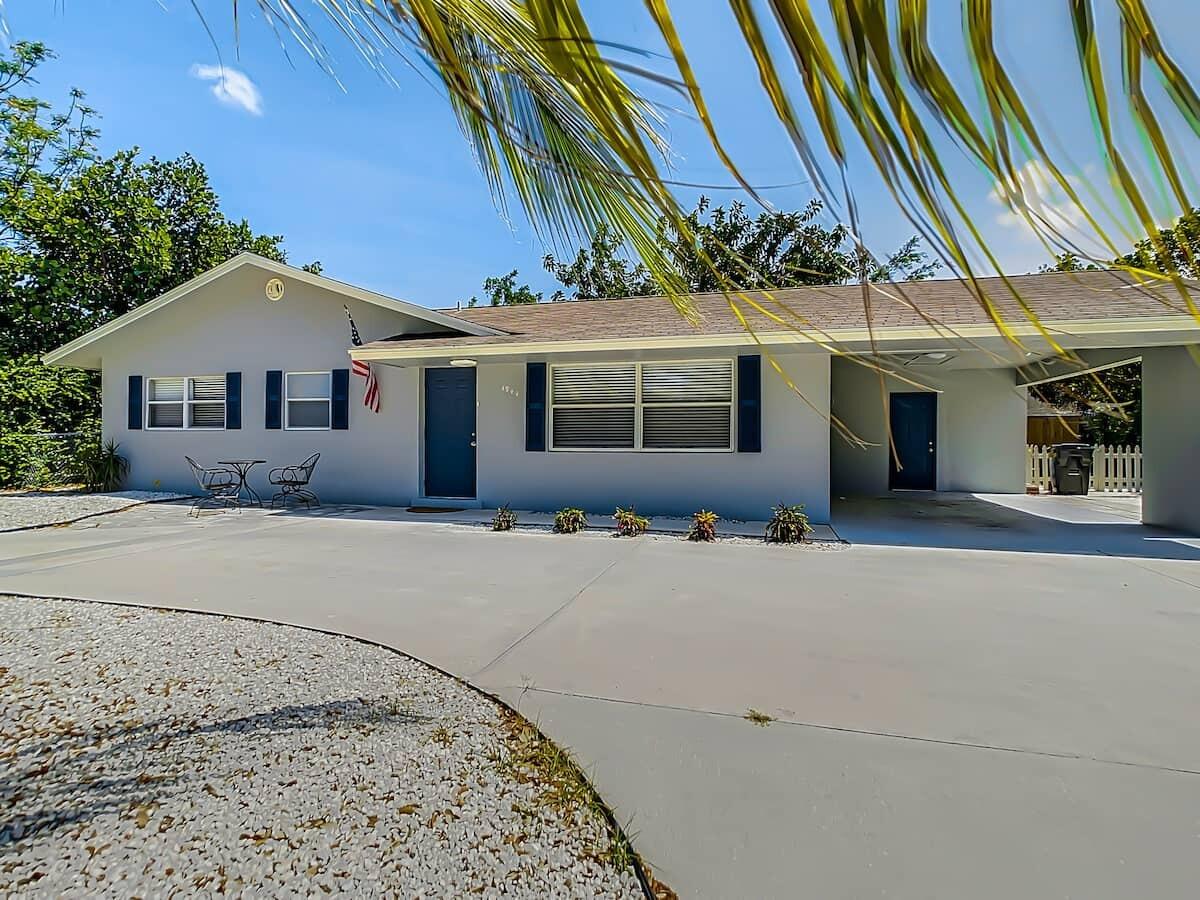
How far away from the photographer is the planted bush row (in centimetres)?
785

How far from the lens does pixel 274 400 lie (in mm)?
11766

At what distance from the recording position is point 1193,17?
0.77 m

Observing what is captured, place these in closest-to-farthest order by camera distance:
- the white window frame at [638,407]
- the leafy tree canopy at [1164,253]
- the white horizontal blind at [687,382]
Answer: the leafy tree canopy at [1164,253]
the white window frame at [638,407]
the white horizontal blind at [687,382]

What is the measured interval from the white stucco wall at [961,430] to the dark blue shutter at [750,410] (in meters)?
3.93

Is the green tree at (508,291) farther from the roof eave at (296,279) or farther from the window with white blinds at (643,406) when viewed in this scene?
the window with white blinds at (643,406)

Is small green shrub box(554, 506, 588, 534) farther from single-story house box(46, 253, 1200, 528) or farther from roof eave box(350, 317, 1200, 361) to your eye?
roof eave box(350, 317, 1200, 361)

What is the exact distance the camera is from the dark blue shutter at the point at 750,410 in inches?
361

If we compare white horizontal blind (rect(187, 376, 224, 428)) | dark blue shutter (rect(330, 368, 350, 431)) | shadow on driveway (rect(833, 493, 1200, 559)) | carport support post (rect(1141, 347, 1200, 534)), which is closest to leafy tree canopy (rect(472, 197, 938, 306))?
shadow on driveway (rect(833, 493, 1200, 559))

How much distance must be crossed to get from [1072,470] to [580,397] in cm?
1076

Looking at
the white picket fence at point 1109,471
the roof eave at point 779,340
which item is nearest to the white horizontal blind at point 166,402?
the roof eave at point 779,340

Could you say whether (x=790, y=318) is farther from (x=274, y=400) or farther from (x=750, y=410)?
(x=274, y=400)

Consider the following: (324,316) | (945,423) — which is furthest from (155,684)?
(945,423)

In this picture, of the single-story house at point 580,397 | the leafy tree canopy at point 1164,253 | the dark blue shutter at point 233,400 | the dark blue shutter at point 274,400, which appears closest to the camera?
the leafy tree canopy at point 1164,253

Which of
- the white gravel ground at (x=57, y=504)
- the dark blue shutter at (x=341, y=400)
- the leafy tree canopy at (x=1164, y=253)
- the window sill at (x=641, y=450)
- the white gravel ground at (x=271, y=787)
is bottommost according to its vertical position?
the white gravel ground at (x=271, y=787)
